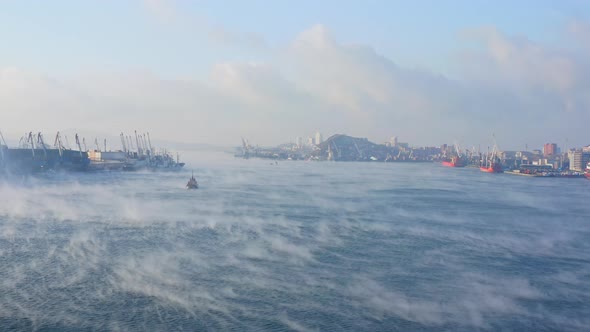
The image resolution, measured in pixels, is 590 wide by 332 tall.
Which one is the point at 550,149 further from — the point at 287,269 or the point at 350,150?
the point at 287,269

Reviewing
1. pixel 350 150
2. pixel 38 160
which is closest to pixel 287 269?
pixel 38 160

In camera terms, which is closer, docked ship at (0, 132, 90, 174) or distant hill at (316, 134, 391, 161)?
docked ship at (0, 132, 90, 174)

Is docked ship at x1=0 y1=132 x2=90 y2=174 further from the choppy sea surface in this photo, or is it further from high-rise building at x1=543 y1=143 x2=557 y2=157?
high-rise building at x1=543 y1=143 x2=557 y2=157

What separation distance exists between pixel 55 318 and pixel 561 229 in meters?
11.1

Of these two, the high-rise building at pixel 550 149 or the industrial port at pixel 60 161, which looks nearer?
the industrial port at pixel 60 161

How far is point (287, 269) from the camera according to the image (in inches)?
290

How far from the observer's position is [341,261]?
26.1 feet

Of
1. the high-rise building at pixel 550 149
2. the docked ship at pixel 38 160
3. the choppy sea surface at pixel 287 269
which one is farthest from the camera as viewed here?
the high-rise building at pixel 550 149

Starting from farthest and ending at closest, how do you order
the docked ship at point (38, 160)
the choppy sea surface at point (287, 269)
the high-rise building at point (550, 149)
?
the high-rise building at point (550, 149) < the docked ship at point (38, 160) < the choppy sea surface at point (287, 269)

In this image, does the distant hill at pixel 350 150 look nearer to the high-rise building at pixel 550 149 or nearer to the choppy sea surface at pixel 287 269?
the high-rise building at pixel 550 149

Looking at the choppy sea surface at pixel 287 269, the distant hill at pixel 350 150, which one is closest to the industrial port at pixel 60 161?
the choppy sea surface at pixel 287 269

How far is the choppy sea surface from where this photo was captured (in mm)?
Result: 5547

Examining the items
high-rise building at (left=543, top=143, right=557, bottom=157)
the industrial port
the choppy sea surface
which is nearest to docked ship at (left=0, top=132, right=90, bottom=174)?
the industrial port

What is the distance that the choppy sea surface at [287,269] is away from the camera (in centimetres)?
555
